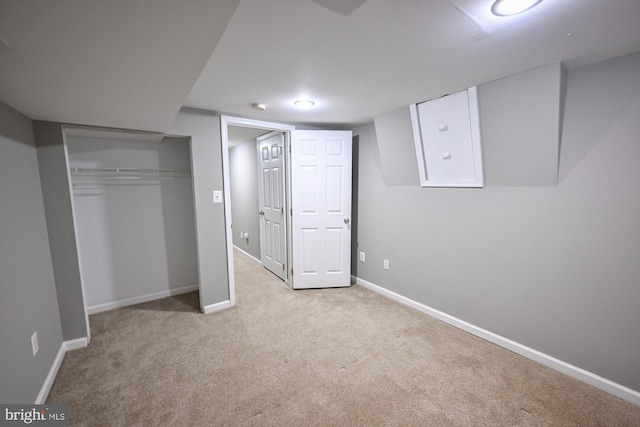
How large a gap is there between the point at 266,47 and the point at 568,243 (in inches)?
91.5

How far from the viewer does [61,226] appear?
2092mm

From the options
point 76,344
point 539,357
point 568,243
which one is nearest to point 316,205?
point 568,243

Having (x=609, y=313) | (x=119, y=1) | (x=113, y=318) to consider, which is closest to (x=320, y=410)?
(x=609, y=313)

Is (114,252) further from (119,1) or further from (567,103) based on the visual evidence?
(567,103)

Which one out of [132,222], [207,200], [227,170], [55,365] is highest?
[227,170]

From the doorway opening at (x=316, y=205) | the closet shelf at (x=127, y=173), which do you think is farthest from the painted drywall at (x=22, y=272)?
the doorway opening at (x=316, y=205)

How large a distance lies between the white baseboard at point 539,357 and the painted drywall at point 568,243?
0.04 meters

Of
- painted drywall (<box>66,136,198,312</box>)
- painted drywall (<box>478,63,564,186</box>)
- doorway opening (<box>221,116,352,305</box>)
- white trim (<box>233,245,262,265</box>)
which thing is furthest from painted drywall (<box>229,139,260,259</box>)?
painted drywall (<box>478,63,564,186</box>)

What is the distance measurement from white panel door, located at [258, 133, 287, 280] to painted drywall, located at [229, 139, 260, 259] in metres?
0.33

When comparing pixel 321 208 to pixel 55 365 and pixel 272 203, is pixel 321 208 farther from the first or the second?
pixel 55 365

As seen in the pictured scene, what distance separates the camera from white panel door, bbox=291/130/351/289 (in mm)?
3209

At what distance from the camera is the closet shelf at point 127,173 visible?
272 centimetres

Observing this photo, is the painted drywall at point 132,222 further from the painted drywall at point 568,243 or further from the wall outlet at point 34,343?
the painted drywall at point 568,243

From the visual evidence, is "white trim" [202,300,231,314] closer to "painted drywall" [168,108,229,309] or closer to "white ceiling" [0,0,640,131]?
"painted drywall" [168,108,229,309]
